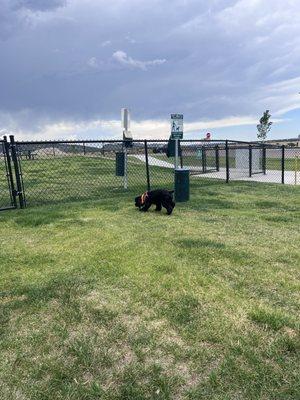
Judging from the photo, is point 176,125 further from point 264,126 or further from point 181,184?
point 264,126

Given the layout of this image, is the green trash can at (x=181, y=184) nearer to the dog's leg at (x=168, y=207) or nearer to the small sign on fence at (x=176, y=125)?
the small sign on fence at (x=176, y=125)

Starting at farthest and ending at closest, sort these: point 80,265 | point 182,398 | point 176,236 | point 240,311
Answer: point 176,236 < point 80,265 < point 240,311 < point 182,398

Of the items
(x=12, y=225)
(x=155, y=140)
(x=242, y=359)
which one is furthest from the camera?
(x=155, y=140)

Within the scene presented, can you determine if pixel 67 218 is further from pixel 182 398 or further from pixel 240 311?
pixel 182 398

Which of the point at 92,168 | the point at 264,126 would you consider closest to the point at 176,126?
the point at 92,168

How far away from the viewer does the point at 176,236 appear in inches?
229

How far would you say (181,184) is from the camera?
914 centimetres

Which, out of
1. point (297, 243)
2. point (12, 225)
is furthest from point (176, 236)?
point (12, 225)

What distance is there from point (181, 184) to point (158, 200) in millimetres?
1514

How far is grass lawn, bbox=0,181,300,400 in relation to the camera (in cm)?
244

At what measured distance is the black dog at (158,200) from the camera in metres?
7.66

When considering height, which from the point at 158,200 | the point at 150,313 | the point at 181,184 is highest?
the point at 181,184

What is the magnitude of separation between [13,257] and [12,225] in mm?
2161

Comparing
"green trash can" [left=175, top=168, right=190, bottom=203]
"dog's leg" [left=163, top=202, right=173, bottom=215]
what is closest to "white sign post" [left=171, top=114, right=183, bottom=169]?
"green trash can" [left=175, top=168, right=190, bottom=203]
